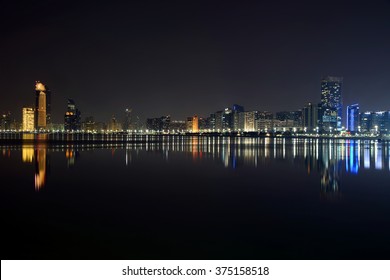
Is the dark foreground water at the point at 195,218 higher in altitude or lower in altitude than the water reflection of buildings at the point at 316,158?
lower

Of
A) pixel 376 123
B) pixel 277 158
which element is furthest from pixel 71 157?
pixel 376 123

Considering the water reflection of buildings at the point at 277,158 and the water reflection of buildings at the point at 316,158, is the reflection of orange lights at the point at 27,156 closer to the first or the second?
the water reflection of buildings at the point at 277,158

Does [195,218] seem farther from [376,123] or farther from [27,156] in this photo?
[376,123]

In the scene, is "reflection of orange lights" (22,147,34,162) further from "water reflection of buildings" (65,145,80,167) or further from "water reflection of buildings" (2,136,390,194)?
"water reflection of buildings" (65,145,80,167)

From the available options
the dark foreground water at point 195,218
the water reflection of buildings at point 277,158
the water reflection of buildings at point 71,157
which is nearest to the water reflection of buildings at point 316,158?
the water reflection of buildings at point 277,158

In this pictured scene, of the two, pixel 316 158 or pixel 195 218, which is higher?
pixel 316 158

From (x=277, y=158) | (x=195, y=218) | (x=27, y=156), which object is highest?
(x=27, y=156)

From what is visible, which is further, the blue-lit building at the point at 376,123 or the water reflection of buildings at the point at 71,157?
the blue-lit building at the point at 376,123

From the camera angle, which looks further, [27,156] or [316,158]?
[27,156]

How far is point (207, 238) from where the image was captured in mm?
8406
